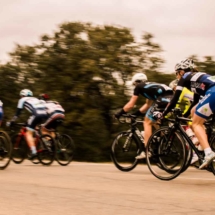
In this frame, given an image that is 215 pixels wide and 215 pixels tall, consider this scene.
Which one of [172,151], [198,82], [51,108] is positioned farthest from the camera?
[51,108]

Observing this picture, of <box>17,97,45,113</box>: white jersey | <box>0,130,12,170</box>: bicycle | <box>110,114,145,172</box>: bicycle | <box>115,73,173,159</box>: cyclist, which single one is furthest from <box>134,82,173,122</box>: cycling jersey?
<box>17,97,45,113</box>: white jersey

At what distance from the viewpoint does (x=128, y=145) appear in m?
12.0

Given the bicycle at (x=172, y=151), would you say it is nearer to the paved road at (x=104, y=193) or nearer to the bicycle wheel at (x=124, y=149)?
the paved road at (x=104, y=193)

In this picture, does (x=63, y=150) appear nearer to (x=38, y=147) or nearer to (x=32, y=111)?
(x=38, y=147)

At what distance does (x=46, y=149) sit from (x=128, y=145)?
9.37 feet

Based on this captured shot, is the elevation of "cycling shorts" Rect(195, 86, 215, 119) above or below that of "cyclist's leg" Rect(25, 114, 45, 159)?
above

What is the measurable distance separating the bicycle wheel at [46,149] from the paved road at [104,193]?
2.62 meters

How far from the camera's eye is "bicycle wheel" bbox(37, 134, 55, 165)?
14180 mm

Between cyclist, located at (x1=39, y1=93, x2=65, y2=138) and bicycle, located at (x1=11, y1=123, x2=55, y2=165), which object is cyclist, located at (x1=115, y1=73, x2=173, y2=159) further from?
cyclist, located at (x1=39, y1=93, x2=65, y2=138)

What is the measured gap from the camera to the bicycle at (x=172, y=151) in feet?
30.9

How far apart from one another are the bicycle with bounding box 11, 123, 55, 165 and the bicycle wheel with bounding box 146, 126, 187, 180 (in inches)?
170

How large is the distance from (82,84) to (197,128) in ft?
46.4

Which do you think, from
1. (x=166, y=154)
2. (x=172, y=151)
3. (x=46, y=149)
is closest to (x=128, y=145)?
(x=166, y=154)

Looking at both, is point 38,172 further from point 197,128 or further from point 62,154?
point 197,128
